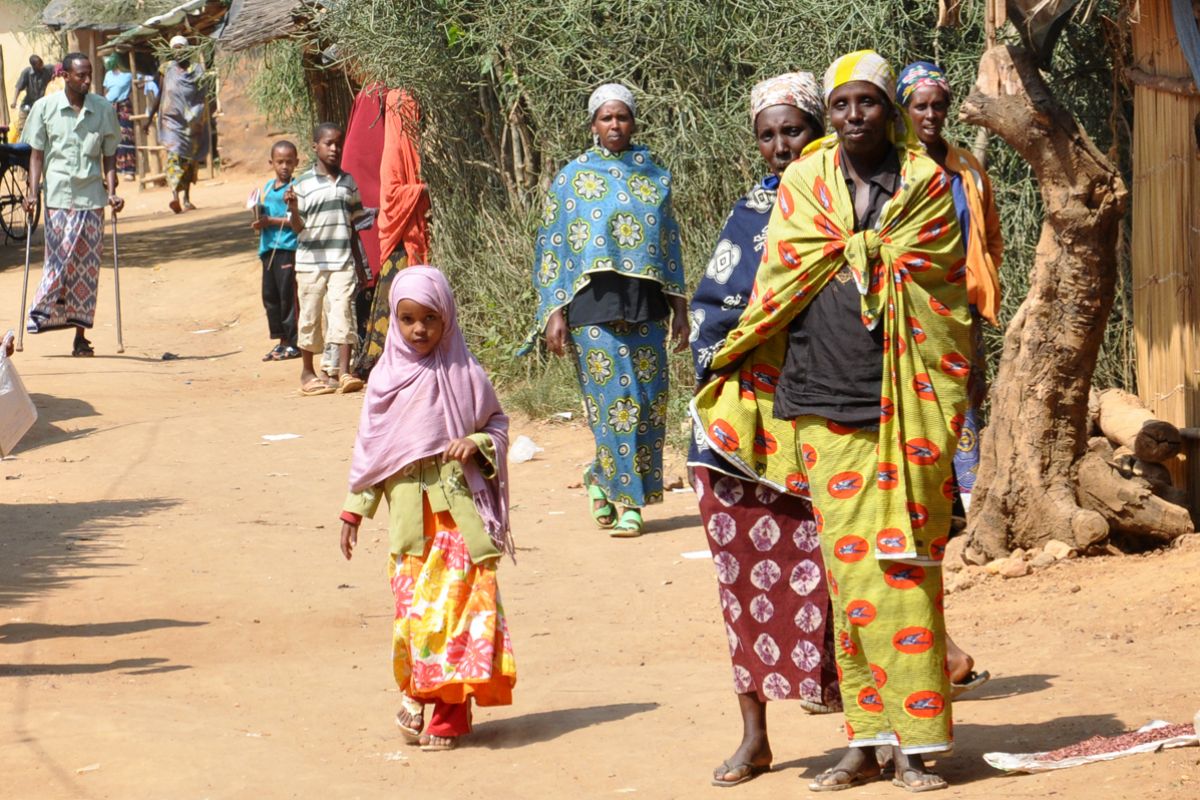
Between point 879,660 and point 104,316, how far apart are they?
47.3 feet

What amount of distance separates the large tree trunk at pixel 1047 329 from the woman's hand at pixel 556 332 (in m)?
2.10

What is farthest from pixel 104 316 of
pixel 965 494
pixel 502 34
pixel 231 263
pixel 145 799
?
pixel 145 799

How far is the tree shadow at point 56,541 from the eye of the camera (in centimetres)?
732

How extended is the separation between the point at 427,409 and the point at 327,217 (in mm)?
7505

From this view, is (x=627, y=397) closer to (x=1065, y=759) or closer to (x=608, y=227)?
(x=608, y=227)

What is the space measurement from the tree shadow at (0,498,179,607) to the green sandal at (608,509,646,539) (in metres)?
2.31

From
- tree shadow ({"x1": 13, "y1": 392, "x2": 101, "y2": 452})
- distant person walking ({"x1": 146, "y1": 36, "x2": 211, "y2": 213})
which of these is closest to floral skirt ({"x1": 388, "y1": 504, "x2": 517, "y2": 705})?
tree shadow ({"x1": 13, "y1": 392, "x2": 101, "y2": 452})

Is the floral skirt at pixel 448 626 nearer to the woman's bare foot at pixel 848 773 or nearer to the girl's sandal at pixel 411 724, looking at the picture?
the girl's sandal at pixel 411 724

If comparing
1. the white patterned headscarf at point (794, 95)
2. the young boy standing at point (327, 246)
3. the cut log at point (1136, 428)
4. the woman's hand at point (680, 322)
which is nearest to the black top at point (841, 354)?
the white patterned headscarf at point (794, 95)

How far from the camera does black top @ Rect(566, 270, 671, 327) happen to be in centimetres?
801

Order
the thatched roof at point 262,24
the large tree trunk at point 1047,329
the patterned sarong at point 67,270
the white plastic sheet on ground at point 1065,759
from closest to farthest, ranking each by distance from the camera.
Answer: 1. the white plastic sheet on ground at point 1065,759
2. the large tree trunk at point 1047,329
3. the patterned sarong at point 67,270
4. the thatched roof at point 262,24

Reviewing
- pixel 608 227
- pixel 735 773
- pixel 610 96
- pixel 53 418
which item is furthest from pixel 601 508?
pixel 53 418

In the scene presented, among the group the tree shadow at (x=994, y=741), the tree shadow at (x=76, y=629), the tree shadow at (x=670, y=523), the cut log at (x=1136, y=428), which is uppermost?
the cut log at (x=1136, y=428)

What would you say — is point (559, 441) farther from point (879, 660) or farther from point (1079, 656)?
point (879, 660)
